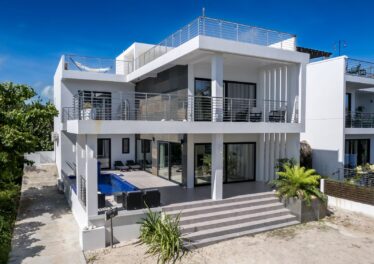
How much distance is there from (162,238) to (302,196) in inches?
274

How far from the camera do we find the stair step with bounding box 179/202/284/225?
1134 cm

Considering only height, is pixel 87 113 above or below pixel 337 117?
below

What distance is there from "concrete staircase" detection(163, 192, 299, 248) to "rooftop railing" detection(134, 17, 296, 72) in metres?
7.64

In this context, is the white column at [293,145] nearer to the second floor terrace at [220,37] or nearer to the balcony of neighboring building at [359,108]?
the second floor terrace at [220,37]

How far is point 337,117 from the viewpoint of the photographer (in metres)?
18.3

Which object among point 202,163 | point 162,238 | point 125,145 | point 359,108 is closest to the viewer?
point 162,238

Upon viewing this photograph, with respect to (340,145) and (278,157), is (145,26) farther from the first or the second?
(340,145)

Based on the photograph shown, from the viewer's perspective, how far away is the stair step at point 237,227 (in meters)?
10.7

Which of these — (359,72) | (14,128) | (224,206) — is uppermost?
(359,72)

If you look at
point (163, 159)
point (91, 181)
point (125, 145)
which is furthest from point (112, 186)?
point (125, 145)

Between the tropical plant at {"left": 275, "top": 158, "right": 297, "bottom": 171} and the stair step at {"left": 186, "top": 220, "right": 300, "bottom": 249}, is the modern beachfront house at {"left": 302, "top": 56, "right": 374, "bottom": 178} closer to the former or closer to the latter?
the tropical plant at {"left": 275, "top": 158, "right": 297, "bottom": 171}

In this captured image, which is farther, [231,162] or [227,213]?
[231,162]

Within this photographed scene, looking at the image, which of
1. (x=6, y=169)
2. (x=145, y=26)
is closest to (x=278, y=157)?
(x=6, y=169)

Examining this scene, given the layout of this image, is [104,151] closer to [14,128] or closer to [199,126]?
[14,128]
